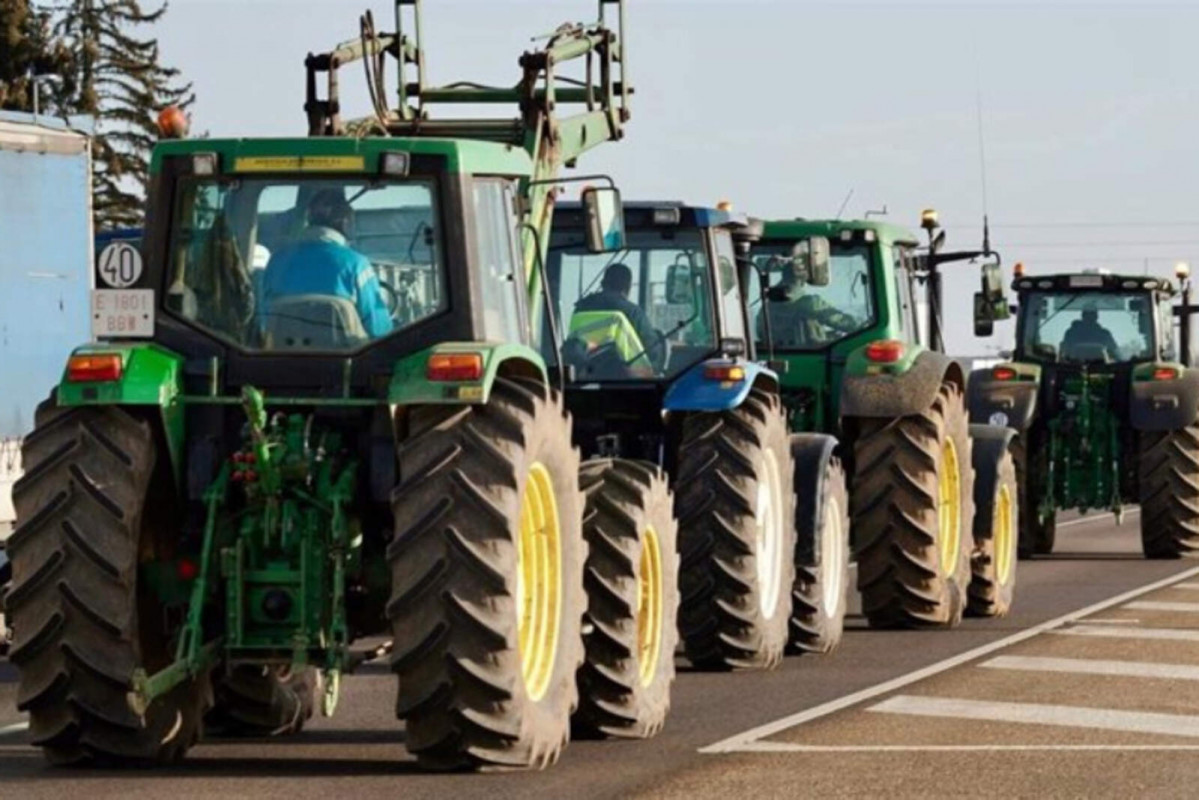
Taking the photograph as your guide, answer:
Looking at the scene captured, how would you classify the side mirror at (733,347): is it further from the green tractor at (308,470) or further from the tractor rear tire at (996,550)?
the green tractor at (308,470)

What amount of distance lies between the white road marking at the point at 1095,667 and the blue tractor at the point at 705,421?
1.26 m

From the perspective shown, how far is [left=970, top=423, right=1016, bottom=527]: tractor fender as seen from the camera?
23.5 meters

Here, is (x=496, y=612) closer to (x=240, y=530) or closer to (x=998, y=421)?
(x=240, y=530)

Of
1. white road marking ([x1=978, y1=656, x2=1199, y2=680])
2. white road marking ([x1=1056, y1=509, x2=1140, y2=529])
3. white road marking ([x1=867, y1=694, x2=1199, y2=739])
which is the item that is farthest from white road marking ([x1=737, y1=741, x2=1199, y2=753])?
white road marking ([x1=1056, y1=509, x2=1140, y2=529])

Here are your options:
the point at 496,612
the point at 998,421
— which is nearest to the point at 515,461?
the point at 496,612

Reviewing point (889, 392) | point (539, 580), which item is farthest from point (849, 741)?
point (889, 392)

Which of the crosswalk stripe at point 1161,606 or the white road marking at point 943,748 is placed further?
the crosswalk stripe at point 1161,606

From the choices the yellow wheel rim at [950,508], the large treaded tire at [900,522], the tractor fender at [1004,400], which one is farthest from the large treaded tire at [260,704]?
the tractor fender at [1004,400]

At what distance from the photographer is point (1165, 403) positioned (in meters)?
30.2

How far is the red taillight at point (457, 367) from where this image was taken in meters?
13.0

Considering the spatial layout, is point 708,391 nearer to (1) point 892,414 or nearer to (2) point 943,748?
(1) point 892,414

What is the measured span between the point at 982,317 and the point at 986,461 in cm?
203

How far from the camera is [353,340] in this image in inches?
542

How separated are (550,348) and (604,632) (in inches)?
171
